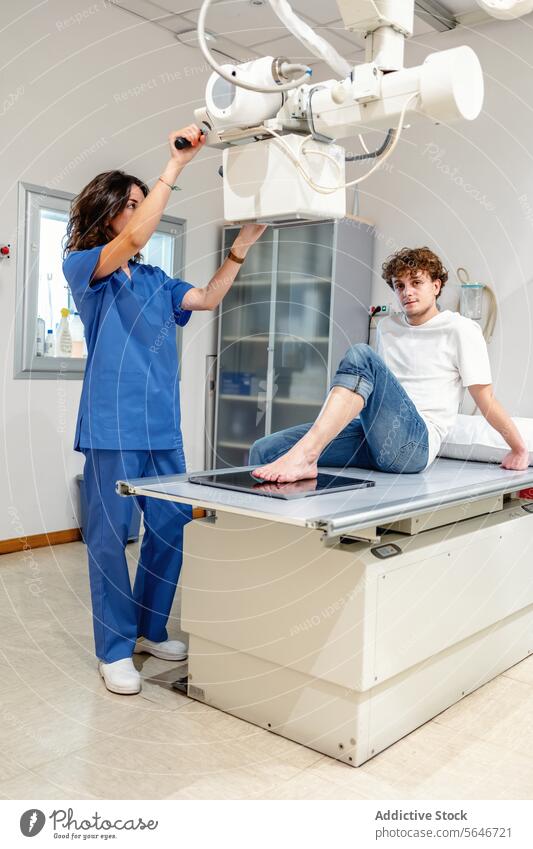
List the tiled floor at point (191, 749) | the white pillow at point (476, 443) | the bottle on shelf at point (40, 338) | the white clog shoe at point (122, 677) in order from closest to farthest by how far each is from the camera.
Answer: the tiled floor at point (191, 749) → the white clog shoe at point (122, 677) → the white pillow at point (476, 443) → the bottle on shelf at point (40, 338)

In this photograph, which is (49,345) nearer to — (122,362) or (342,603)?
(122,362)

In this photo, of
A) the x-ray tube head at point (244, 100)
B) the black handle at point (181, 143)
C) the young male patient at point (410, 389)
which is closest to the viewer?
the x-ray tube head at point (244, 100)

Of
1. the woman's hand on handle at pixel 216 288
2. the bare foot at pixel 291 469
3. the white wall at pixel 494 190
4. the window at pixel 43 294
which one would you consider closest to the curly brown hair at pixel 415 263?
the woman's hand on handle at pixel 216 288

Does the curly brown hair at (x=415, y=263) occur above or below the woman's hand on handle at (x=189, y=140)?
below

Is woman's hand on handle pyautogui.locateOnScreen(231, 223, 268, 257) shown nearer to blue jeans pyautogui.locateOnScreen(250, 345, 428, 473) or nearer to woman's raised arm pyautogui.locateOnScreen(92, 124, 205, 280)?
woman's raised arm pyautogui.locateOnScreen(92, 124, 205, 280)

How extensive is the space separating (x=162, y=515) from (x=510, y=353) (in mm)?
2072

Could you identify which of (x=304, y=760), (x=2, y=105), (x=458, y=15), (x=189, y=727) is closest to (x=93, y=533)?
(x=189, y=727)

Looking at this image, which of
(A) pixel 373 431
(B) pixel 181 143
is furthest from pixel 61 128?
(A) pixel 373 431

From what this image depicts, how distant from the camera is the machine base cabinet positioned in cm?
167

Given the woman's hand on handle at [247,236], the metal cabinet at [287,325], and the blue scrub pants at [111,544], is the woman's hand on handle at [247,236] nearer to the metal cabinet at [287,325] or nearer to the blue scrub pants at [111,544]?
the blue scrub pants at [111,544]

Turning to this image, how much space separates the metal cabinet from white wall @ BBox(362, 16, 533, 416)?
16.6 inches

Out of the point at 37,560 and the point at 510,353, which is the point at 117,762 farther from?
the point at 510,353

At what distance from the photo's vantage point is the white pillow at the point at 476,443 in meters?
2.62

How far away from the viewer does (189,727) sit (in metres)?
1.84
